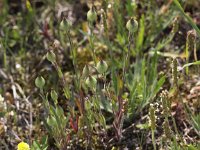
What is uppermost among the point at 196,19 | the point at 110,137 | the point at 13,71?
the point at 196,19

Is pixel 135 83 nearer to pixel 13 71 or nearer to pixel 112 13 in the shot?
pixel 112 13

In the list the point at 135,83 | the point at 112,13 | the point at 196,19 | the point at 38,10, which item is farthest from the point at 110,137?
the point at 38,10

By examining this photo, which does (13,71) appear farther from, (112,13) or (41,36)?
(112,13)

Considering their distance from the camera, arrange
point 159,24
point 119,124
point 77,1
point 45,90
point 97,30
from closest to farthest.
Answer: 1. point 119,124
2. point 45,90
3. point 159,24
4. point 97,30
5. point 77,1

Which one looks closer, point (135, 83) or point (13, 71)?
point (135, 83)

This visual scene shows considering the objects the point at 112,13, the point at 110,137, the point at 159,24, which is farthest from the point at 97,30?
the point at 110,137

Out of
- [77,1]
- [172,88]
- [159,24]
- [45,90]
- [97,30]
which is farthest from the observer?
[77,1]

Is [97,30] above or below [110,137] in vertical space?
above
